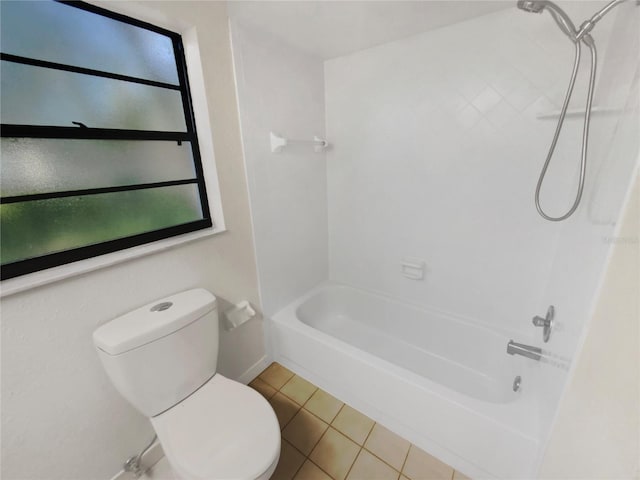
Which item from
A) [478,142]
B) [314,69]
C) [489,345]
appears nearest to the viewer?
[478,142]

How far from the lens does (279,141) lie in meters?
1.52

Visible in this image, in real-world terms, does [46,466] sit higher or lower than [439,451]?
higher

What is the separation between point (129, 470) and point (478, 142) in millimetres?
2312

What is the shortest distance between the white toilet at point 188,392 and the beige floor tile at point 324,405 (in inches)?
21.6

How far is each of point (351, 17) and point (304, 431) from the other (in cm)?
212

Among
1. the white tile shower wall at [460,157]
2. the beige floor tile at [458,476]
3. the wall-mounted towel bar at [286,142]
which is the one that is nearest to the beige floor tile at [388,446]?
the beige floor tile at [458,476]

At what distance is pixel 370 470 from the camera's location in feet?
4.05

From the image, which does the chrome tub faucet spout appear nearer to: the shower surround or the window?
the shower surround

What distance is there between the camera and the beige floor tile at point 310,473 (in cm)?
122

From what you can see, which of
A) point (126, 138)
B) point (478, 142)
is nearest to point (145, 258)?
point (126, 138)

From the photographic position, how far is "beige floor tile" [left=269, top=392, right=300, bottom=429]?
58.5 inches

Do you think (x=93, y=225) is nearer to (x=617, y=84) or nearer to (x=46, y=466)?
(x=46, y=466)

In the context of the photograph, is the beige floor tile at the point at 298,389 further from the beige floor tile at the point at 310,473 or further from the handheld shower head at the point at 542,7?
the handheld shower head at the point at 542,7

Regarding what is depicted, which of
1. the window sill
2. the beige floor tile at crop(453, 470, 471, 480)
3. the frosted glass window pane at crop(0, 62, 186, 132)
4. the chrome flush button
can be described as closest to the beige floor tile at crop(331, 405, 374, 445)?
the beige floor tile at crop(453, 470, 471, 480)
